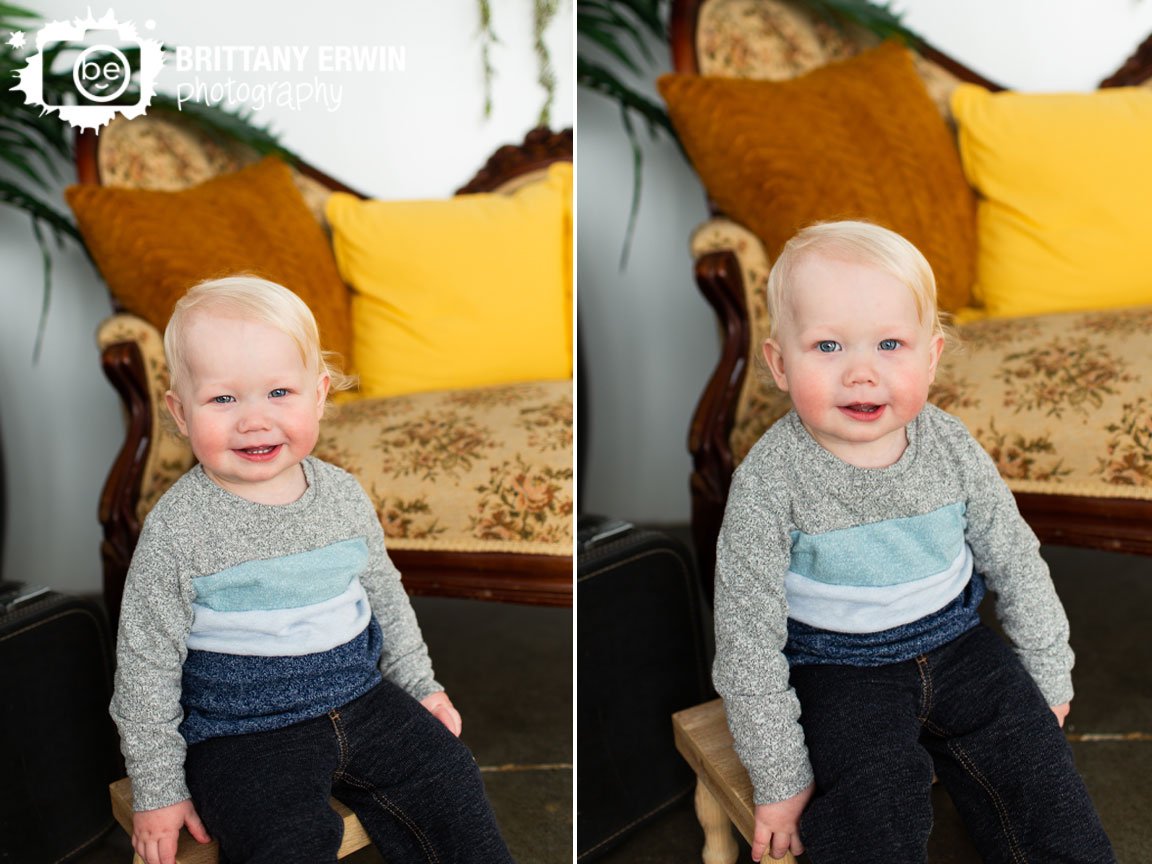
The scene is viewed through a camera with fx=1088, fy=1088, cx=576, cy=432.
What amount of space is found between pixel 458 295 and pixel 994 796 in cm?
69

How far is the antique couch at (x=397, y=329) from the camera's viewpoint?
1.05 metres

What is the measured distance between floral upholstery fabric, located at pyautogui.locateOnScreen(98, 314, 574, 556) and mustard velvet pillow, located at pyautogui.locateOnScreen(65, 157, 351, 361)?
4 centimetres

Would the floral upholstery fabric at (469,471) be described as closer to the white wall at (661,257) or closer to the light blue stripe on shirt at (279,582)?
the light blue stripe on shirt at (279,582)

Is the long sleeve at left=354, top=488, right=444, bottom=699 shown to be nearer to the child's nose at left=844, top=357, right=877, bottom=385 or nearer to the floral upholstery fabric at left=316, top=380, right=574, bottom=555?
the floral upholstery fabric at left=316, top=380, right=574, bottom=555

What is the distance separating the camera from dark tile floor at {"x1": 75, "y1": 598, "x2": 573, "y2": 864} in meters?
0.94

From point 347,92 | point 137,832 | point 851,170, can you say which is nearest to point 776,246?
point 851,170

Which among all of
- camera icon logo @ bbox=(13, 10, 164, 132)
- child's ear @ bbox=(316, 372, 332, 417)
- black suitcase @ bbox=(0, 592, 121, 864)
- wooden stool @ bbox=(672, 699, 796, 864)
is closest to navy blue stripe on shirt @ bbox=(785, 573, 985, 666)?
wooden stool @ bbox=(672, 699, 796, 864)

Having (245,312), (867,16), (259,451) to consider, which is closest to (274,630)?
(259,451)

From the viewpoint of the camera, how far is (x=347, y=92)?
904mm

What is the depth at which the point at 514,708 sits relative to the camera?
1045 mm

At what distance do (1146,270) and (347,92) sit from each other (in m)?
1.07

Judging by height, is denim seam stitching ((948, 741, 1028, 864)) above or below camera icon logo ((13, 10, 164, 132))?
below

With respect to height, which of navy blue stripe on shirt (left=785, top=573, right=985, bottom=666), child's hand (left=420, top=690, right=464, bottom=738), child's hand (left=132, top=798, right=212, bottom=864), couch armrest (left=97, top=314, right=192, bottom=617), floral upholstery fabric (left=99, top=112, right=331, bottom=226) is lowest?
child's hand (left=132, top=798, right=212, bottom=864)

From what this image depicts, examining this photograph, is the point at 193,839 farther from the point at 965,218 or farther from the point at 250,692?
the point at 965,218
